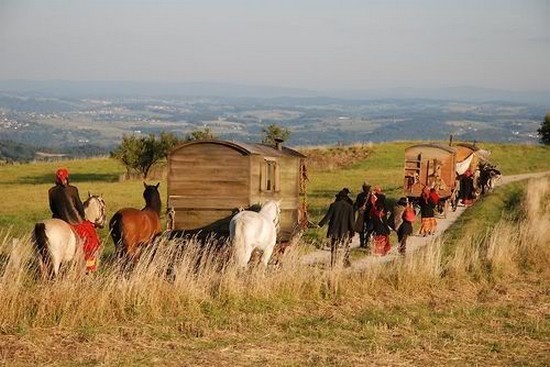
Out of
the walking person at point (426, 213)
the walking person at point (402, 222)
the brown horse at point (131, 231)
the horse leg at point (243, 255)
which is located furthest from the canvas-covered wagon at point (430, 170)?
the brown horse at point (131, 231)

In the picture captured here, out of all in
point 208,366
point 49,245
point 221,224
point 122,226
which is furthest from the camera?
point 221,224

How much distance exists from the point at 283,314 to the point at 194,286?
141 cm

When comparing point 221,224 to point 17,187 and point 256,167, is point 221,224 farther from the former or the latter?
point 17,187

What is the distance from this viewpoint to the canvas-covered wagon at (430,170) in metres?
30.3

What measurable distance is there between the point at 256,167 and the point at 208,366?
9.05 meters

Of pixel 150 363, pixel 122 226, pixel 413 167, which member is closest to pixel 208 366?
pixel 150 363

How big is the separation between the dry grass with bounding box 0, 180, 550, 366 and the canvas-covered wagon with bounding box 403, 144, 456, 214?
1577 cm

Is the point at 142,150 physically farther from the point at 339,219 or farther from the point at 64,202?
the point at 64,202

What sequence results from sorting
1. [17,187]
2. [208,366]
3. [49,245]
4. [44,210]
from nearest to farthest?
[208,366] < [49,245] < [44,210] < [17,187]

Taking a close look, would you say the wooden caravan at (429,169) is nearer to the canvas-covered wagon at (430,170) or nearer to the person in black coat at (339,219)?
the canvas-covered wagon at (430,170)

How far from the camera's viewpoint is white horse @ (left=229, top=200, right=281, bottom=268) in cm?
1430

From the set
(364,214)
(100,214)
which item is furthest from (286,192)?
(100,214)

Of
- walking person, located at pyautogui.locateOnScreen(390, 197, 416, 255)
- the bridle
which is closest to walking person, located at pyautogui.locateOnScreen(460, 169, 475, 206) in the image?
walking person, located at pyautogui.locateOnScreen(390, 197, 416, 255)

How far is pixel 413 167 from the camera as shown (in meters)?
31.5
